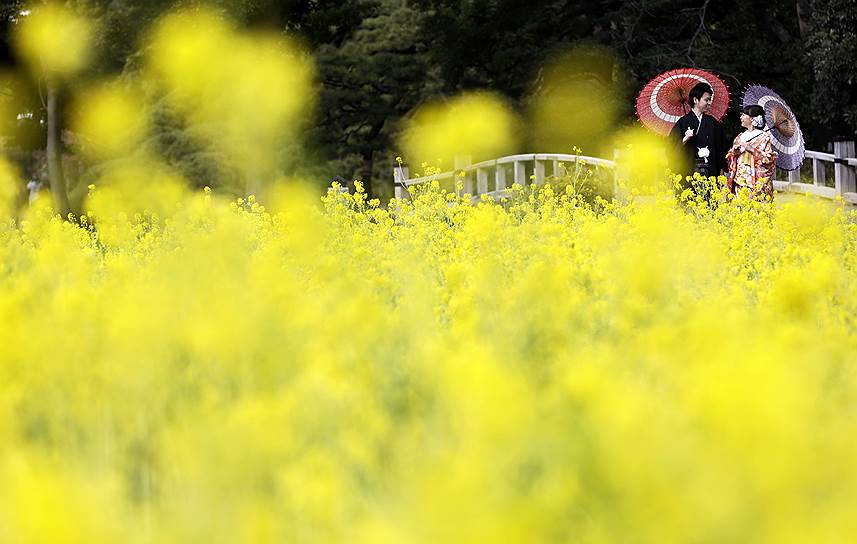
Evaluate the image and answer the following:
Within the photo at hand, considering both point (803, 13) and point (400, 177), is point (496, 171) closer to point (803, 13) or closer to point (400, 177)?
point (400, 177)

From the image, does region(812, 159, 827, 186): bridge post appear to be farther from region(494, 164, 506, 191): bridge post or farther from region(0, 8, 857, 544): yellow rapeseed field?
region(0, 8, 857, 544): yellow rapeseed field

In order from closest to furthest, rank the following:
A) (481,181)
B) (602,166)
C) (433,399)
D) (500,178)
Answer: (433,399), (602,166), (500,178), (481,181)

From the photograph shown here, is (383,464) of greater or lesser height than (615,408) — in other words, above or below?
below

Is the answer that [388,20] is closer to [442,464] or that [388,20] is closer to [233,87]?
[233,87]

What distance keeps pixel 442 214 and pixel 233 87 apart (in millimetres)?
15142

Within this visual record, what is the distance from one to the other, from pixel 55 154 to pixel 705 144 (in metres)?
13.8

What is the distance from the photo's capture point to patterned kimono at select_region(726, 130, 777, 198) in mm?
10492

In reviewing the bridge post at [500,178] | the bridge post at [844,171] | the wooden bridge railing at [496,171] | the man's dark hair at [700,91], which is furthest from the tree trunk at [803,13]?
the man's dark hair at [700,91]

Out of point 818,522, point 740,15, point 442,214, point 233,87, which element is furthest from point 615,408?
point 233,87

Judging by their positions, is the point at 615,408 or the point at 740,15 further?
the point at 740,15

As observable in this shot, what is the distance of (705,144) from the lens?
11055 mm

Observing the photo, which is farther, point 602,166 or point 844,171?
point 602,166

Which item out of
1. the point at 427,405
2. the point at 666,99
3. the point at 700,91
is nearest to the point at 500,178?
the point at 666,99

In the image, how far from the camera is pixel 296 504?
7.41 feet
